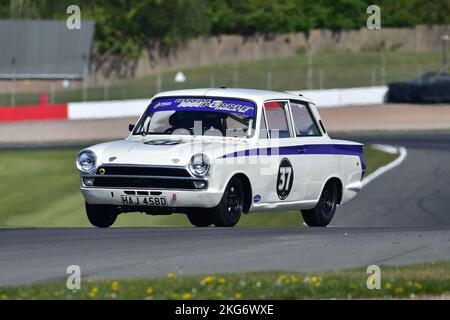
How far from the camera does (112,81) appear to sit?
2879 inches

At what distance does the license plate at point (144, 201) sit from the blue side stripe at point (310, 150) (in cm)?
82

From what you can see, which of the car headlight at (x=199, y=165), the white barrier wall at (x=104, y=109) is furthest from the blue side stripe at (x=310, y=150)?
the white barrier wall at (x=104, y=109)

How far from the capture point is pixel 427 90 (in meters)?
53.1

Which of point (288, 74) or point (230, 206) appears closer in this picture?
point (230, 206)

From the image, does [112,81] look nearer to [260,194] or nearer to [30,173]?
[30,173]

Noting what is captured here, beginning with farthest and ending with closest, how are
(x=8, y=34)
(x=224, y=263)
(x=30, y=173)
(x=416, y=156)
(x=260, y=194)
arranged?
(x=8, y=34) < (x=416, y=156) < (x=30, y=173) < (x=260, y=194) < (x=224, y=263)

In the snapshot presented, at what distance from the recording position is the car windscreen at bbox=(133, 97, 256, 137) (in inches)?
576

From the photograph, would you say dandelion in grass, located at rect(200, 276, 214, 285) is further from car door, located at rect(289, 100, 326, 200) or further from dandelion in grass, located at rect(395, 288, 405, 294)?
car door, located at rect(289, 100, 326, 200)

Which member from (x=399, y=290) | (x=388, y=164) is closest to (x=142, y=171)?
(x=399, y=290)

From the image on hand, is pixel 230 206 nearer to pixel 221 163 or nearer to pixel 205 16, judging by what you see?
pixel 221 163

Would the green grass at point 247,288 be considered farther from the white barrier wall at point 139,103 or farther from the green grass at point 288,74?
the green grass at point 288,74

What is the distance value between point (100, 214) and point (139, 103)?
123 ft
